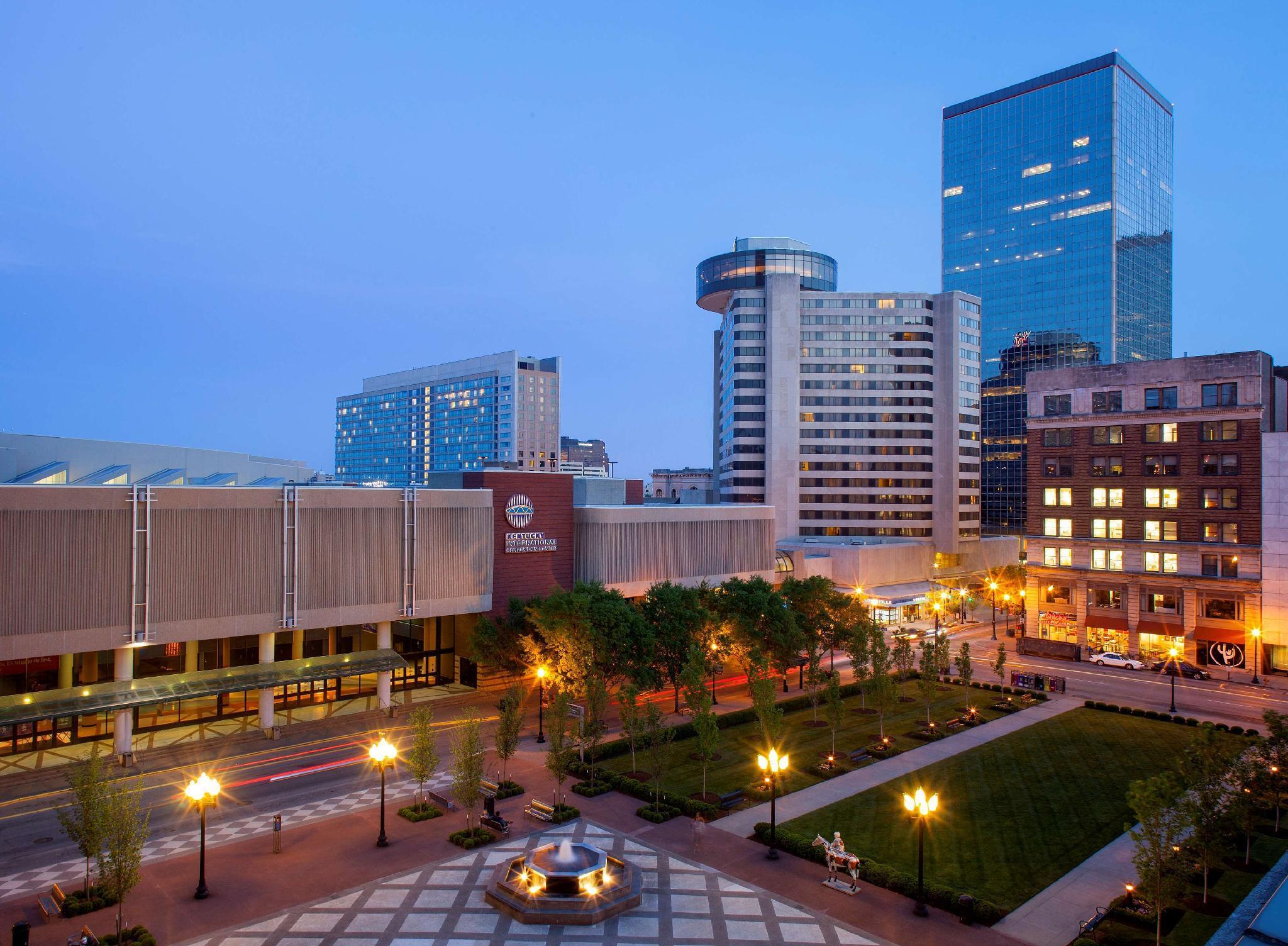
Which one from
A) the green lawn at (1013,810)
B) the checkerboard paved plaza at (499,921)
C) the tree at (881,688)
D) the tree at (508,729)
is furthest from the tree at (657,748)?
the tree at (881,688)

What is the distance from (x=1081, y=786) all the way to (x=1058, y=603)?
4376cm

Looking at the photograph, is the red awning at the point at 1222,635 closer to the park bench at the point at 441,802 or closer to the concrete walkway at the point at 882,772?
the concrete walkway at the point at 882,772

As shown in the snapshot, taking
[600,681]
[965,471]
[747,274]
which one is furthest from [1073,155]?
[600,681]

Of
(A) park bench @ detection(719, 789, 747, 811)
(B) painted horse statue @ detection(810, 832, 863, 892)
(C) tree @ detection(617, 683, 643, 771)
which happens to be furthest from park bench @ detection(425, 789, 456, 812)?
(B) painted horse statue @ detection(810, 832, 863, 892)

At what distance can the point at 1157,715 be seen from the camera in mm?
52188

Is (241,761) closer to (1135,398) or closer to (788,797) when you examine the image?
(788,797)

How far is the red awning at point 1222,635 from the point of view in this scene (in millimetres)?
67312

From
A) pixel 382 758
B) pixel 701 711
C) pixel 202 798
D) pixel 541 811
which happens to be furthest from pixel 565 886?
pixel 701 711

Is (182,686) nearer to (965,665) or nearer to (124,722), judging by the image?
(124,722)

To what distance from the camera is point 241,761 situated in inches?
1654

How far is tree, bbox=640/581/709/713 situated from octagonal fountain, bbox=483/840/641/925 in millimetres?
21293

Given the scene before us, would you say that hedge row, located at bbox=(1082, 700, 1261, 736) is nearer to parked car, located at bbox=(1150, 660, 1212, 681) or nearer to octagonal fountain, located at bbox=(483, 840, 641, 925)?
parked car, located at bbox=(1150, 660, 1212, 681)

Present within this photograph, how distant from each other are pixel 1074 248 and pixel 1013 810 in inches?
7244

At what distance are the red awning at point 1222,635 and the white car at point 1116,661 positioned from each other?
509cm
